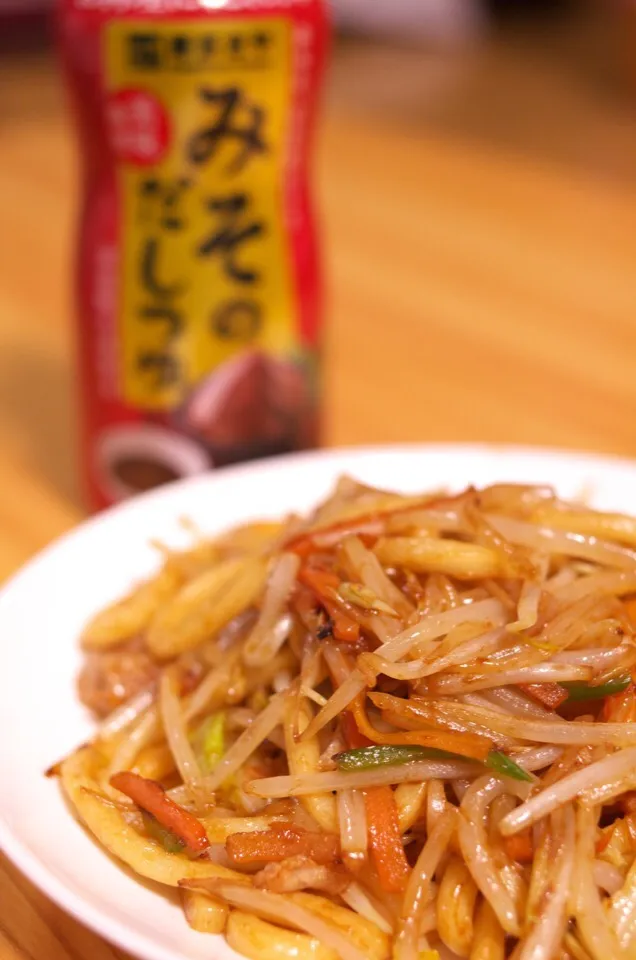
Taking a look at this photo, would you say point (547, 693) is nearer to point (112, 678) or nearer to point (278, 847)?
point (278, 847)

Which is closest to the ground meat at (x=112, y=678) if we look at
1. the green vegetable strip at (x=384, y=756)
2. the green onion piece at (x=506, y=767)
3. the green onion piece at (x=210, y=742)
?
the green onion piece at (x=210, y=742)

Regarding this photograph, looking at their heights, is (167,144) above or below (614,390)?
above

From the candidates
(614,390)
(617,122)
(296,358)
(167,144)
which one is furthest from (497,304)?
(617,122)

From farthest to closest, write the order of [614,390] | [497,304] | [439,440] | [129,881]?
[497,304] → [614,390] → [439,440] → [129,881]

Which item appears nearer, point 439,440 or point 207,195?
point 207,195

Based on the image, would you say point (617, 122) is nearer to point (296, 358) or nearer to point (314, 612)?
point (296, 358)

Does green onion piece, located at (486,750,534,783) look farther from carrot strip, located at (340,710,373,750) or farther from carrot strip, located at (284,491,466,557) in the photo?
carrot strip, located at (284,491,466,557)
